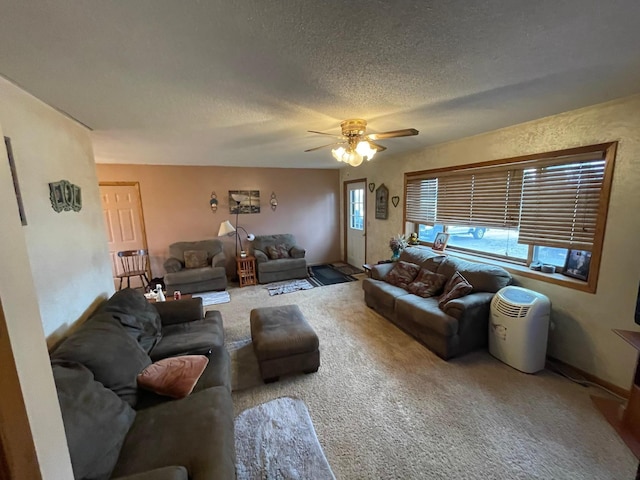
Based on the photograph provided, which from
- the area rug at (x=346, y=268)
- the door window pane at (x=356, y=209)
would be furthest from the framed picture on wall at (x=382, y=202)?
the area rug at (x=346, y=268)

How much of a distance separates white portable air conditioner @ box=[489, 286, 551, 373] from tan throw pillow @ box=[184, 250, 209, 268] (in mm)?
4553

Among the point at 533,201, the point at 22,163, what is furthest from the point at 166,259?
the point at 533,201

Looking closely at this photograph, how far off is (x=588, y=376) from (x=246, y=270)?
15.4 ft

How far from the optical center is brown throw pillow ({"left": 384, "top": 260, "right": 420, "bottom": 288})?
3.51 metres

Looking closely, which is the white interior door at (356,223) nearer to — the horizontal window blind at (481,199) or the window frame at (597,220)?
the horizontal window blind at (481,199)

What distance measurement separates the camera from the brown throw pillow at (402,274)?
138 inches

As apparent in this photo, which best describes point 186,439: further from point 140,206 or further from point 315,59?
point 140,206

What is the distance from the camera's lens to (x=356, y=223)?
5965 mm

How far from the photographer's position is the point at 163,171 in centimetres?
493

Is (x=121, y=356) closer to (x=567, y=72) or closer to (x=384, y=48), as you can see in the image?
(x=384, y=48)

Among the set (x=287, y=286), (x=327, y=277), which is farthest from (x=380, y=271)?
(x=287, y=286)

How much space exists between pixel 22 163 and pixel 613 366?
14.8 ft

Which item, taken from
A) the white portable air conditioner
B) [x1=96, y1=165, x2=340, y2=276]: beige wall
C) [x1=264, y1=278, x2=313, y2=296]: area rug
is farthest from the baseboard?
[x1=96, y1=165, x2=340, y2=276]: beige wall

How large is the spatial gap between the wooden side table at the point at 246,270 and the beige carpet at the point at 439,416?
2.11 m
